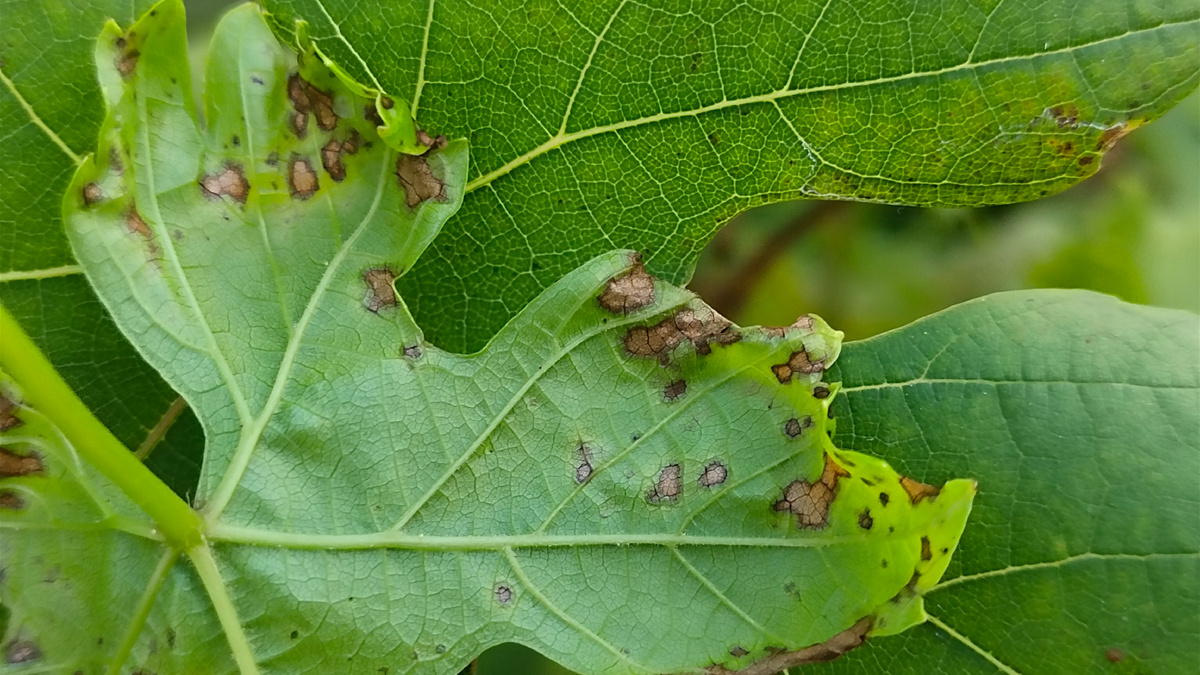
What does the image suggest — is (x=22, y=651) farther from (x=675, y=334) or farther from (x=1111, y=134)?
(x=1111, y=134)

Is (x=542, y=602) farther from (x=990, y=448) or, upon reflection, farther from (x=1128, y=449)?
(x=1128, y=449)

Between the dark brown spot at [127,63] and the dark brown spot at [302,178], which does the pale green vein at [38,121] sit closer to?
the dark brown spot at [127,63]

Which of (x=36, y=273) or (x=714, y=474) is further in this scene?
(x=36, y=273)

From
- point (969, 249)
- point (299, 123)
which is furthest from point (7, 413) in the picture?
point (969, 249)

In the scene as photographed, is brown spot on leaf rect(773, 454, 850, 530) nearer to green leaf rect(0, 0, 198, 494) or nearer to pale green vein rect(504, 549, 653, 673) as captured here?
pale green vein rect(504, 549, 653, 673)

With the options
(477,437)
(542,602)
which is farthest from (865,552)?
(477,437)

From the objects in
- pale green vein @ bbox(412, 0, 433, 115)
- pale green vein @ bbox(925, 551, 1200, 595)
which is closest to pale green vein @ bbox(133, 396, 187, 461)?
pale green vein @ bbox(412, 0, 433, 115)
